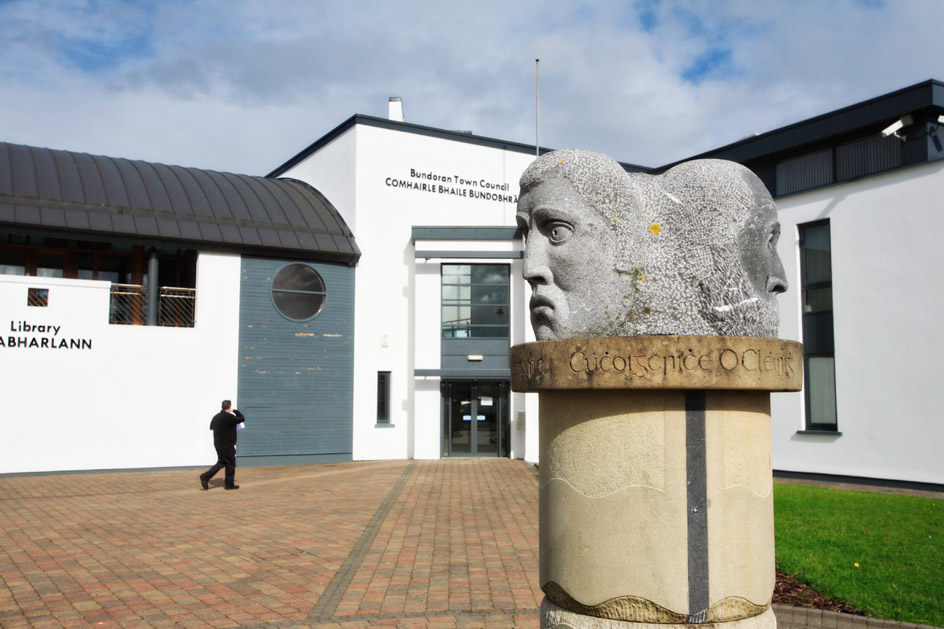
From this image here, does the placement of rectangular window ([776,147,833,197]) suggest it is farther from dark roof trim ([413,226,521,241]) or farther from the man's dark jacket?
the man's dark jacket

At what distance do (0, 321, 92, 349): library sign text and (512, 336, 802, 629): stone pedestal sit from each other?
1749 centimetres

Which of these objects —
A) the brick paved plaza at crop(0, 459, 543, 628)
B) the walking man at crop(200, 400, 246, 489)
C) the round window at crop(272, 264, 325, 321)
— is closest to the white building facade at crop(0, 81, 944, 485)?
the round window at crop(272, 264, 325, 321)

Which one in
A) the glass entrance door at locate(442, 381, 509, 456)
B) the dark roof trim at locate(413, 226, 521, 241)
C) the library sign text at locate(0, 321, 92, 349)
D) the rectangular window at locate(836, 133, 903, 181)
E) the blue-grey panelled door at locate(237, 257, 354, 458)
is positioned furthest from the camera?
the dark roof trim at locate(413, 226, 521, 241)

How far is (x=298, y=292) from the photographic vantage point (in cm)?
2222

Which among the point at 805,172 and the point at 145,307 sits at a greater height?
the point at 805,172

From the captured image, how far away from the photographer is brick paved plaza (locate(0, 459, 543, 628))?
679 cm

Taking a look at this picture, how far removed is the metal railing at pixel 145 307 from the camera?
820 inches

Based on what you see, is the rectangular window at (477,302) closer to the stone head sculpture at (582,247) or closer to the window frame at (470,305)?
the window frame at (470,305)

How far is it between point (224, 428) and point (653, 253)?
1284 cm

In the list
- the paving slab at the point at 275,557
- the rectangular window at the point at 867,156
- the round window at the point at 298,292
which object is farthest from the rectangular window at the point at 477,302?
the rectangular window at the point at 867,156

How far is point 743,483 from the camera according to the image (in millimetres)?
4141

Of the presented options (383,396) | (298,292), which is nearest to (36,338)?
(298,292)

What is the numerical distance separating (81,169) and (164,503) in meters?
11.5

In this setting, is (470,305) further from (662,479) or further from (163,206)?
(662,479)
